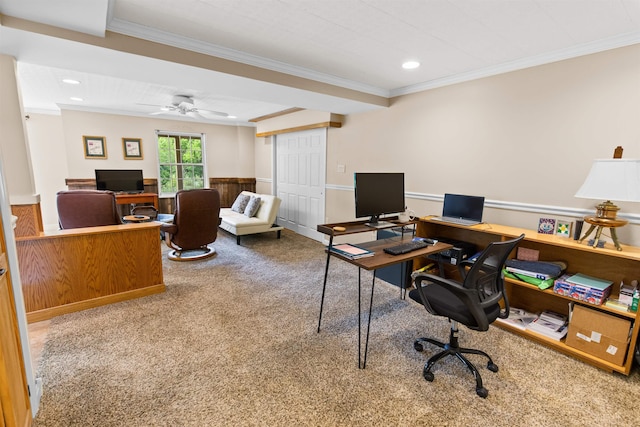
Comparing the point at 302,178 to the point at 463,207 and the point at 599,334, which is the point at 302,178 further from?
the point at 599,334

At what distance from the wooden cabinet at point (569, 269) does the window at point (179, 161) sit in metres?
5.51

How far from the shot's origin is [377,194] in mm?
2455

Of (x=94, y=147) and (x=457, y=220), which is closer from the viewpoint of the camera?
(x=457, y=220)

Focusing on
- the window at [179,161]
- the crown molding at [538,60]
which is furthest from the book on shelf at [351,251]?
the window at [179,161]

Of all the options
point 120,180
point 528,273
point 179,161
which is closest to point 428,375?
point 528,273

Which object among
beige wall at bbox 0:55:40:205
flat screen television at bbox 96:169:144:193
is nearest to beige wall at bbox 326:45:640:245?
beige wall at bbox 0:55:40:205

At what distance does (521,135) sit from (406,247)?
65.3 inches

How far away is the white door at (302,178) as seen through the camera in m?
5.13

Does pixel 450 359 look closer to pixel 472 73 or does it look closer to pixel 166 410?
pixel 166 410

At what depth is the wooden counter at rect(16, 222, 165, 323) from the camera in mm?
2467

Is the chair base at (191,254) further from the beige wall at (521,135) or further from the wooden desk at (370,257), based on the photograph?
the beige wall at (521,135)

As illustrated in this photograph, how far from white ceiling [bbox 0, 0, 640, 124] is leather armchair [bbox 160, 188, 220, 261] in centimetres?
134

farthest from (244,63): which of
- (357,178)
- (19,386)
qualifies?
(19,386)

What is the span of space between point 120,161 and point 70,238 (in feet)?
13.2
